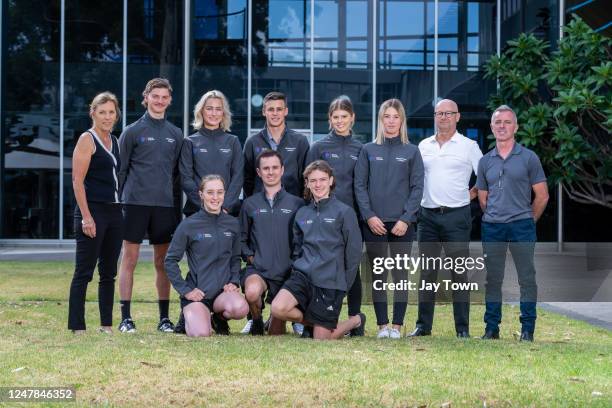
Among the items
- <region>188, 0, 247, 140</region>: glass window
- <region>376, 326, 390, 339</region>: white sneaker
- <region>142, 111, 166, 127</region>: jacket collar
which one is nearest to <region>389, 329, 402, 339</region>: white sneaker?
<region>376, 326, 390, 339</region>: white sneaker

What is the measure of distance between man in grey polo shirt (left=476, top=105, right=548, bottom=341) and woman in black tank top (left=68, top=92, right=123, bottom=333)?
9.56 feet

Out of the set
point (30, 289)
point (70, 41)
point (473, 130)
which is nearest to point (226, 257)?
point (30, 289)

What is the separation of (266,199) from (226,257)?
1.86ft

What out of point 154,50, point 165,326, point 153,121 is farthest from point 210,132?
point 154,50

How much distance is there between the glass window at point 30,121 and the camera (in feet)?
64.4

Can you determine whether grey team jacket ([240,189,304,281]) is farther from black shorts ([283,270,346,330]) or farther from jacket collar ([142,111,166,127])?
jacket collar ([142,111,166,127])

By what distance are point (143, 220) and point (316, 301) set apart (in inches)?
63.0

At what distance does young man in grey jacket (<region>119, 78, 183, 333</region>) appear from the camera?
22.2 feet

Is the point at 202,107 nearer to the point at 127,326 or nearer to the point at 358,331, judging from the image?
A: the point at 127,326

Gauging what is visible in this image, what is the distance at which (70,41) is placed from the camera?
1958 cm

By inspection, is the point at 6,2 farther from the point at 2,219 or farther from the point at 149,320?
the point at 149,320

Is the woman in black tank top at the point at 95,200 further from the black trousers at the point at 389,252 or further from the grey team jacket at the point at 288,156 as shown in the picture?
the black trousers at the point at 389,252

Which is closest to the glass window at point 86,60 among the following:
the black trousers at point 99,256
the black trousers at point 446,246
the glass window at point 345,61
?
the glass window at point 345,61

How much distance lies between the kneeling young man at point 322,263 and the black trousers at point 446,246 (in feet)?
2.09
